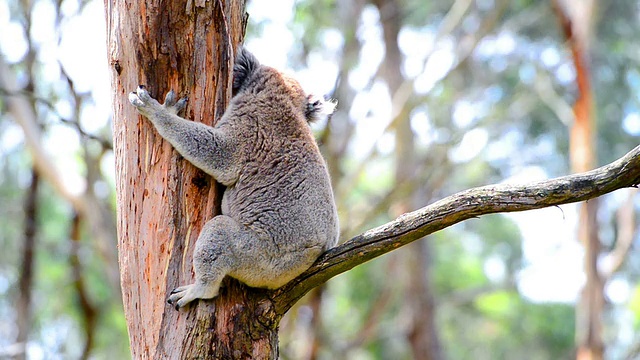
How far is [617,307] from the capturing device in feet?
63.3

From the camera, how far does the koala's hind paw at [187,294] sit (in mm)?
3541

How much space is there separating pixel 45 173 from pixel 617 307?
15.1m

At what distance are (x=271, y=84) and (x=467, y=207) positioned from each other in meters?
1.66

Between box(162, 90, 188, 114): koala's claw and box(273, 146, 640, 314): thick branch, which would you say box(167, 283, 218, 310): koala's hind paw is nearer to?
box(273, 146, 640, 314): thick branch

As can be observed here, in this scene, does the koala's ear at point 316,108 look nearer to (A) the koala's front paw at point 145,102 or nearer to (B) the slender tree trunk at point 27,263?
(A) the koala's front paw at point 145,102

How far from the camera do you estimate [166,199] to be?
12.0 feet

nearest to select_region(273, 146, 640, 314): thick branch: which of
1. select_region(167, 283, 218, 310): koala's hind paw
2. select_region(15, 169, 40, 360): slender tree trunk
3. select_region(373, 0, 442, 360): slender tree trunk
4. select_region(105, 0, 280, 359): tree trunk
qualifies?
select_region(105, 0, 280, 359): tree trunk

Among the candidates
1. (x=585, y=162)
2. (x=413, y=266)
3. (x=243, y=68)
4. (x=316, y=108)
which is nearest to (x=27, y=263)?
(x=413, y=266)

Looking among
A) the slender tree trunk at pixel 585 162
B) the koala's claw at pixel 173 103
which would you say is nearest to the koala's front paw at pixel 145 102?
the koala's claw at pixel 173 103

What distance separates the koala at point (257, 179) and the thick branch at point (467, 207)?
0.56 feet

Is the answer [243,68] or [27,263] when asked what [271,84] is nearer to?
[243,68]

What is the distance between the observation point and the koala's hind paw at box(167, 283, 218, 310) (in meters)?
3.54

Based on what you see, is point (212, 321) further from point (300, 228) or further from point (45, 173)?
point (45, 173)

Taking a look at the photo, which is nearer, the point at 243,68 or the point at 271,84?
the point at 243,68
